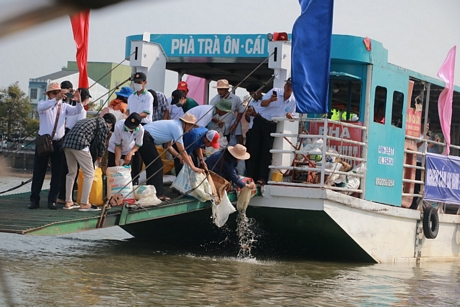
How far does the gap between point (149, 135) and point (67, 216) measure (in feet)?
5.68

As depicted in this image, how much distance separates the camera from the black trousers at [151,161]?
371 inches

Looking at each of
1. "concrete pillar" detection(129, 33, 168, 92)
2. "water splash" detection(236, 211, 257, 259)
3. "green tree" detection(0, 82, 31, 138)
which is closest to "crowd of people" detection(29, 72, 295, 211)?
"water splash" detection(236, 211, 257, 259)

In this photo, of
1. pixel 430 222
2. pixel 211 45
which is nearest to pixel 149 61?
pixel 211 45

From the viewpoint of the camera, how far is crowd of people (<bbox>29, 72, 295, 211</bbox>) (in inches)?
349

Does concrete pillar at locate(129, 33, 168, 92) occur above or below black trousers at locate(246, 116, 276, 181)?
above

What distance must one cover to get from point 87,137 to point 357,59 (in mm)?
4167

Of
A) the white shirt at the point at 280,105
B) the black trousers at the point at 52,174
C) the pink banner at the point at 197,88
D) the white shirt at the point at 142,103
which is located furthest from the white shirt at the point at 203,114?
the pink banner at the point at 197,88

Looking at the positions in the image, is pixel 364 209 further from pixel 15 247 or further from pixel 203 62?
pixel 15 247

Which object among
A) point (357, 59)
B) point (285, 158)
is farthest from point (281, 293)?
point (357, 59)

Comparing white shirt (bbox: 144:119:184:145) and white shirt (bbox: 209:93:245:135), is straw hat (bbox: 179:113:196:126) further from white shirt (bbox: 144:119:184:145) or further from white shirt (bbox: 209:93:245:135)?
white shirt (bbox: 209:93:245:135)

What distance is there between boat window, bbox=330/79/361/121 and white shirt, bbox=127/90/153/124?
3.03 meters

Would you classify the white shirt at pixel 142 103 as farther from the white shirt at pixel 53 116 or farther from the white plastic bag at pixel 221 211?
the white plastic bag at pixel 221 211

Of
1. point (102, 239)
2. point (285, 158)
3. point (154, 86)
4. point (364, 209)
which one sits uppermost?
point (154, 86)

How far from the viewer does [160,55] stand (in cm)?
1211
